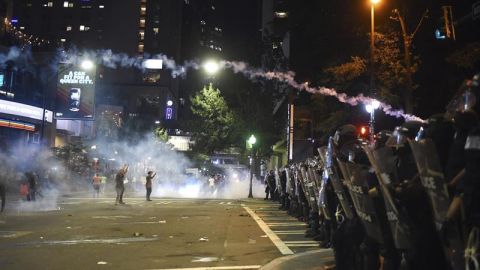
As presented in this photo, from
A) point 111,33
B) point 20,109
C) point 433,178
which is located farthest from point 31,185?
point 111,33

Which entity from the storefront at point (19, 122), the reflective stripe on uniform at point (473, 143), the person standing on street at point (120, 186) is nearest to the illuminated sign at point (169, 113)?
the storefront at point (19, 122)

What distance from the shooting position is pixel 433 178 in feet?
12.8

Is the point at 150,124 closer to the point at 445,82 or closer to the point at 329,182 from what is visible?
the point at 445,82

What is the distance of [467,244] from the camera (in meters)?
3.69

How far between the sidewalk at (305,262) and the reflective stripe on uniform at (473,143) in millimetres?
4537

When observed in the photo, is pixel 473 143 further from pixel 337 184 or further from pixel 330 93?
pixel 330 93

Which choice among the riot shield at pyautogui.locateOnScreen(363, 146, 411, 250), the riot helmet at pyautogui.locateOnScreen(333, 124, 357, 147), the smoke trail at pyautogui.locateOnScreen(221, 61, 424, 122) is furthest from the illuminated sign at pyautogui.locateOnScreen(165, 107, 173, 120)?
the riot shield at pyautogui.locateOnScreen(363, 146, 411, 250)

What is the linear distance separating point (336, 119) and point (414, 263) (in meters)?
19.9

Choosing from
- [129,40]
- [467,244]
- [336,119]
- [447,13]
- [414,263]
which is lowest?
[414,263]

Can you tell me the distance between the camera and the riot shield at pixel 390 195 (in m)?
4.52

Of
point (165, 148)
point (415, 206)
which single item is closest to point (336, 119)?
point (415, 206)

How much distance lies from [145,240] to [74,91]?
2053cm

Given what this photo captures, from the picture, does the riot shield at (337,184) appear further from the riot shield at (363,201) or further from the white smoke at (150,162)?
the white smoke at (150,162)

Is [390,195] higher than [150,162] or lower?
lower
